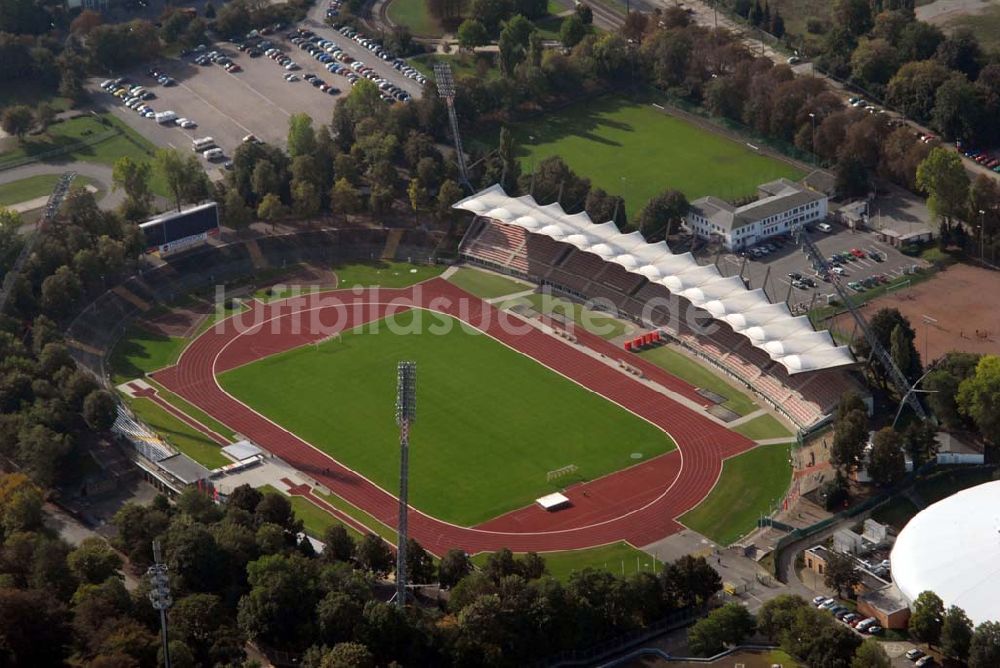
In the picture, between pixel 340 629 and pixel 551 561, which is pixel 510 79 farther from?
pixel 340 629

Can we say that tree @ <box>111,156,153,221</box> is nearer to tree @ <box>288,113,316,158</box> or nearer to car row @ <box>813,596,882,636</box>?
tree @ <box>288,113,316,158</box>

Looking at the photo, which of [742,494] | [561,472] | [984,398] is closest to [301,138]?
[561,472]

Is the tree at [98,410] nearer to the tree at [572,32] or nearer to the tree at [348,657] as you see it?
the tree at [348,657]

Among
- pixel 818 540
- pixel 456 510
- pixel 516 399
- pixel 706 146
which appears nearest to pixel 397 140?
pixel 706 146

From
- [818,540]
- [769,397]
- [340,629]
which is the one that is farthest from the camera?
[769,397]

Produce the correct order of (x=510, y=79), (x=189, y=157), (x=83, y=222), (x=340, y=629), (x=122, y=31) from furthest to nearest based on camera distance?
1. (x=122, y=31)
2. (x=510, y=79)
3. (x=189, y=157)
4. (x=83, y=222)
5. (x=340, y=629)

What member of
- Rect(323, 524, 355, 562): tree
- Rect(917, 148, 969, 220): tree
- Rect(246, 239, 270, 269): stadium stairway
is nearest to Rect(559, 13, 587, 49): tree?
Rect(917, 148, 969, 220): tree

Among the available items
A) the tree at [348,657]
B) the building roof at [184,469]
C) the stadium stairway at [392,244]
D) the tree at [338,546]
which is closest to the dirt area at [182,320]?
the stadium stairway at [392,244]
